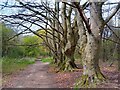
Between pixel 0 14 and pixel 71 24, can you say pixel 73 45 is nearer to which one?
pixel 71 24

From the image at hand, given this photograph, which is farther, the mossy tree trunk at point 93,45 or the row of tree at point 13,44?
the row of tree at point 13,44

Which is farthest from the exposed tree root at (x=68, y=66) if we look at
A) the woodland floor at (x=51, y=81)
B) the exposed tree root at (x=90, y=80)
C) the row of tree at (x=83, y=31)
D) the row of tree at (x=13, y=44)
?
the exposed tree root at (x=90, y=80)

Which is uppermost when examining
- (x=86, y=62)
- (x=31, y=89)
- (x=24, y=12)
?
(x=24, y=12)

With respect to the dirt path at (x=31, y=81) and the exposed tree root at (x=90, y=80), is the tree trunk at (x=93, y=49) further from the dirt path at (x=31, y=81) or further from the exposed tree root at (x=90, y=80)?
the dirt path at (x=31, y=81)

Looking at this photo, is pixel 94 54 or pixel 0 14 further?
pixel 0 14

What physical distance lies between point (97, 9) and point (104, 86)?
7.84 ft

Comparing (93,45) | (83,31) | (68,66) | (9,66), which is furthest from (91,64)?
(9,66)

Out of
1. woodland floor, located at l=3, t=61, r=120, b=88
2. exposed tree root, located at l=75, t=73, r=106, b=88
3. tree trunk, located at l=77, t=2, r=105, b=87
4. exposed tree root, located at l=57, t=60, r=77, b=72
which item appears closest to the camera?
exposed tree root, located at l=75, t=73, r=106, b=88

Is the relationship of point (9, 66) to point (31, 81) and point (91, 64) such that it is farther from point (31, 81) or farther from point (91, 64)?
point (91, 64)

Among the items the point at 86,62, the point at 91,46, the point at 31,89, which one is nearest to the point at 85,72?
the point at 86,62

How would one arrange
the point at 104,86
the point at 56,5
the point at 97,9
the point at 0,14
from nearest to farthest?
1. the point at 104,86
2. the point at 97,9
3. the point at 0,14
4. the point at 56,5

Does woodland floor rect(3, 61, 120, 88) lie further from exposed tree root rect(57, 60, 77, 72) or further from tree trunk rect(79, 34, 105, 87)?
exposed tree root rect(57, 60, 77, 72)

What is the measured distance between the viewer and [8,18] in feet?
44.8

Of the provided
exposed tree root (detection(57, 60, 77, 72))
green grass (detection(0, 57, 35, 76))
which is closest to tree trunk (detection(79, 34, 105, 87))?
green grass (detection(0, 57, 35, 76))
